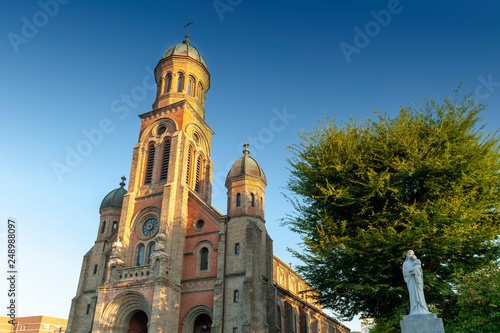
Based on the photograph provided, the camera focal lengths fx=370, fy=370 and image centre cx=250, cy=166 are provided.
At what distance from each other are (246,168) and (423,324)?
67.3 feet

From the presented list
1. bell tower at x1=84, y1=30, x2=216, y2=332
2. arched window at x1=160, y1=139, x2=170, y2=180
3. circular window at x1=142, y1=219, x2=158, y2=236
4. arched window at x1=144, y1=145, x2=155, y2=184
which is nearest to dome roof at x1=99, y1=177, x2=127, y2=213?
bell tower at x1=84, y1=30, x2=216, y2=332

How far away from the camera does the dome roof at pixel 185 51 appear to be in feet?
124

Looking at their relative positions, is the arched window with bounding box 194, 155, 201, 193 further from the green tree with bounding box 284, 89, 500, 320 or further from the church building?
the green tree with bounding box 284, 89, 500, 320

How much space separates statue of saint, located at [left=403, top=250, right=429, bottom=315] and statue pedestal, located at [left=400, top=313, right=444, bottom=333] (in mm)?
262

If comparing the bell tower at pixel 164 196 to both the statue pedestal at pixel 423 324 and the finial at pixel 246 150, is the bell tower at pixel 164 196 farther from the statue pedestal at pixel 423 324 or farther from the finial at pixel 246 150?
the statue pedestal at pixel 423 324

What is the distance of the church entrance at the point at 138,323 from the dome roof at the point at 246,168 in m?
12.0

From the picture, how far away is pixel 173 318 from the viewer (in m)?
24.7

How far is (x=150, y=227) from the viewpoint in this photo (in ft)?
95.9

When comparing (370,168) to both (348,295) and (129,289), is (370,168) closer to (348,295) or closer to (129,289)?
(348,295)

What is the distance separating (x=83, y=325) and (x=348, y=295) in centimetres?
2229

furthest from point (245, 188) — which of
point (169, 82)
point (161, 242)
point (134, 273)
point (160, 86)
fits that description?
point (160, 86)

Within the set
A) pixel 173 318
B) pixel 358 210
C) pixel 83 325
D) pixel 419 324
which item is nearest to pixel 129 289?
pixel 173 318

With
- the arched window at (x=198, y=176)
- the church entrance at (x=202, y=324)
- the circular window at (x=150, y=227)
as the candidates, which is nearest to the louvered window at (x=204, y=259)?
the church entrance at (x=202, y=324)

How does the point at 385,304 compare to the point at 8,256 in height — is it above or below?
below
